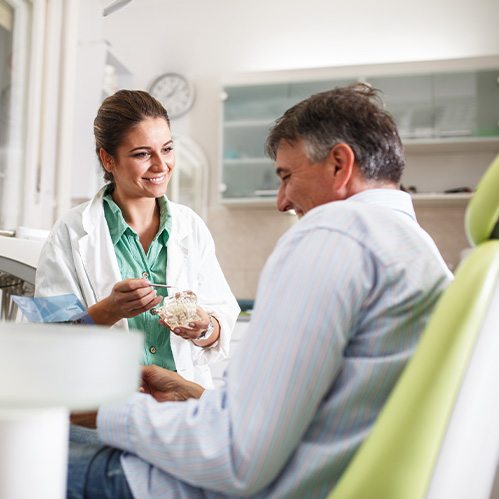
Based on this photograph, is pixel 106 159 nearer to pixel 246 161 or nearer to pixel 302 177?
pixel 302 177

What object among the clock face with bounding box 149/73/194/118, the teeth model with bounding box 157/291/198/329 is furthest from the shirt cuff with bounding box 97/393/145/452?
the clock face with bounding box 149/73/194/118

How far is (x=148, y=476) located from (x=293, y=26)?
365 cm

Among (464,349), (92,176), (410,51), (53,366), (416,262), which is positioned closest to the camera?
(53,366)

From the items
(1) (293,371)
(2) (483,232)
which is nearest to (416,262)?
(2) (483,232)

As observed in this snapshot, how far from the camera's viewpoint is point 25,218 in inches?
99.7

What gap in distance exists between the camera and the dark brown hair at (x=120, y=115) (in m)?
1.61

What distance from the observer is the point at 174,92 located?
13.1 feet

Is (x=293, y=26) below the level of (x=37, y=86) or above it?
above

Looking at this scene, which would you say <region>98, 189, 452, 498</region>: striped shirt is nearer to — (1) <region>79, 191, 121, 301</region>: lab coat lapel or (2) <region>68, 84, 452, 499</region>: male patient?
(2) <region>68, 84, 452, 499</region>: male patient

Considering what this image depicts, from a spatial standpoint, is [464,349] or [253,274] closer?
[464,349]

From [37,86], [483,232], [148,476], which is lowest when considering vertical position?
[148,476]

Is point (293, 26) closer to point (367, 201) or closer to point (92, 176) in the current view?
point (92, 176)

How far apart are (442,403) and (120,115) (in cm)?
126

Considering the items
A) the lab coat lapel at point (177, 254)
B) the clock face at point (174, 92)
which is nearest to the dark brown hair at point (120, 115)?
the lab coat lapel at point (177, 254)
